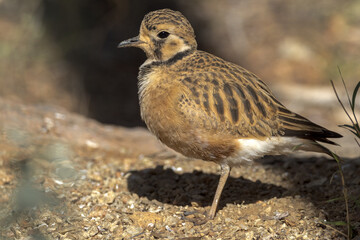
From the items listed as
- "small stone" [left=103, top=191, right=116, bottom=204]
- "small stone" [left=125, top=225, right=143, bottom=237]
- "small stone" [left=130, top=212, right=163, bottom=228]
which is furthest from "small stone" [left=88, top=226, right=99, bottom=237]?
"small stone" [left=103, top=191, right=116, bottom=204]

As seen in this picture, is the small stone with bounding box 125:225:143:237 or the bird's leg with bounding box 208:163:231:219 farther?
the bird's leg with bounding box 208:163:231:219

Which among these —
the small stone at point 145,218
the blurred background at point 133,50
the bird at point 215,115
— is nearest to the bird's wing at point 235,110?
the bird at point 215,115

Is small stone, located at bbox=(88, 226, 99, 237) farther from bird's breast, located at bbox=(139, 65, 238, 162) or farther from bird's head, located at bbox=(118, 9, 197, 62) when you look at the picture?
bird's head, located at bbox=(118, 9, 197, 62)

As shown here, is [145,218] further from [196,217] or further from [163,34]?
[163,34]

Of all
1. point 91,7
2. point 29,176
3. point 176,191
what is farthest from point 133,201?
point 91,7

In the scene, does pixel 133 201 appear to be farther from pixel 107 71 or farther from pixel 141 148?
pixel 107 71

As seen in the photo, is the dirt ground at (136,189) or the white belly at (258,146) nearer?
the dirt ground at (136,189)

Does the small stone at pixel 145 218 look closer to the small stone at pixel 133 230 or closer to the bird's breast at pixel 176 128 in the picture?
the small stone at pixel 133 230
